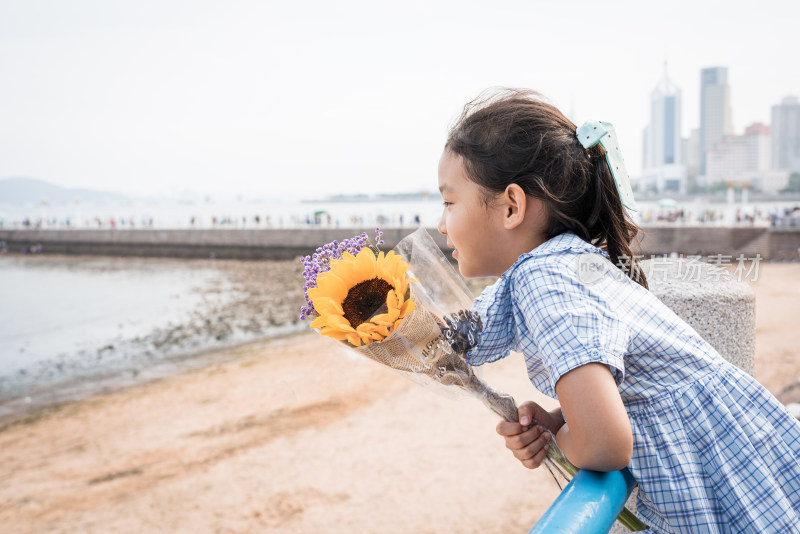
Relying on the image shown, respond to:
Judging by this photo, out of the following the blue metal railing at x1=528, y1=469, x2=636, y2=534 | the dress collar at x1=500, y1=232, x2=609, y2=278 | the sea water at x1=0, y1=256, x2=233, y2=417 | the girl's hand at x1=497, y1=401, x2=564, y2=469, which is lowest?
the sea water at x1=0, y1=256, x2=233, y2=417

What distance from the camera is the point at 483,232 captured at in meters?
1.38

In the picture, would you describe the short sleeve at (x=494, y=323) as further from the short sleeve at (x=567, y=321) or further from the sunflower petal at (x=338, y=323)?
the sunflower petal at (x=338, y=323)

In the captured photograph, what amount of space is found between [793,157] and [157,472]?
5277 inches

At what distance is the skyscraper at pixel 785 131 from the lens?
114 m

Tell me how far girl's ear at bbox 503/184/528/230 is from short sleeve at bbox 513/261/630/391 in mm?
192

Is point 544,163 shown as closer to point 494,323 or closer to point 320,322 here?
point 494,323

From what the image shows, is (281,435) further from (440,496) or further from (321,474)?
(440,496)

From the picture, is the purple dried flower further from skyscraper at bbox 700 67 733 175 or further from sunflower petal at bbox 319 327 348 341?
skyscraper at bbox 700 67 733 175

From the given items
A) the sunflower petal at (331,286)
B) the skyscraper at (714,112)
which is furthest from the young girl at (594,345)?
the skyscraper at (714,112)

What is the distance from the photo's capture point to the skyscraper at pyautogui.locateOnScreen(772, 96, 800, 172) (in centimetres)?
11444

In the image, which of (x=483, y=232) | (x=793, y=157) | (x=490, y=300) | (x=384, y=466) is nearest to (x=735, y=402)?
(x=490, y=300)

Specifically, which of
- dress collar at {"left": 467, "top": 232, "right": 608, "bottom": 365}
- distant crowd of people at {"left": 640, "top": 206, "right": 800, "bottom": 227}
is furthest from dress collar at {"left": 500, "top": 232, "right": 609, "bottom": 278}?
distant crowd of people at {"left": 640, "top": 206, "right": 800, "bottom": 227}

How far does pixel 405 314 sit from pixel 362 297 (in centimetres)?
13

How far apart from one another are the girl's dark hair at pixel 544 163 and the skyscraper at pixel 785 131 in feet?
449
